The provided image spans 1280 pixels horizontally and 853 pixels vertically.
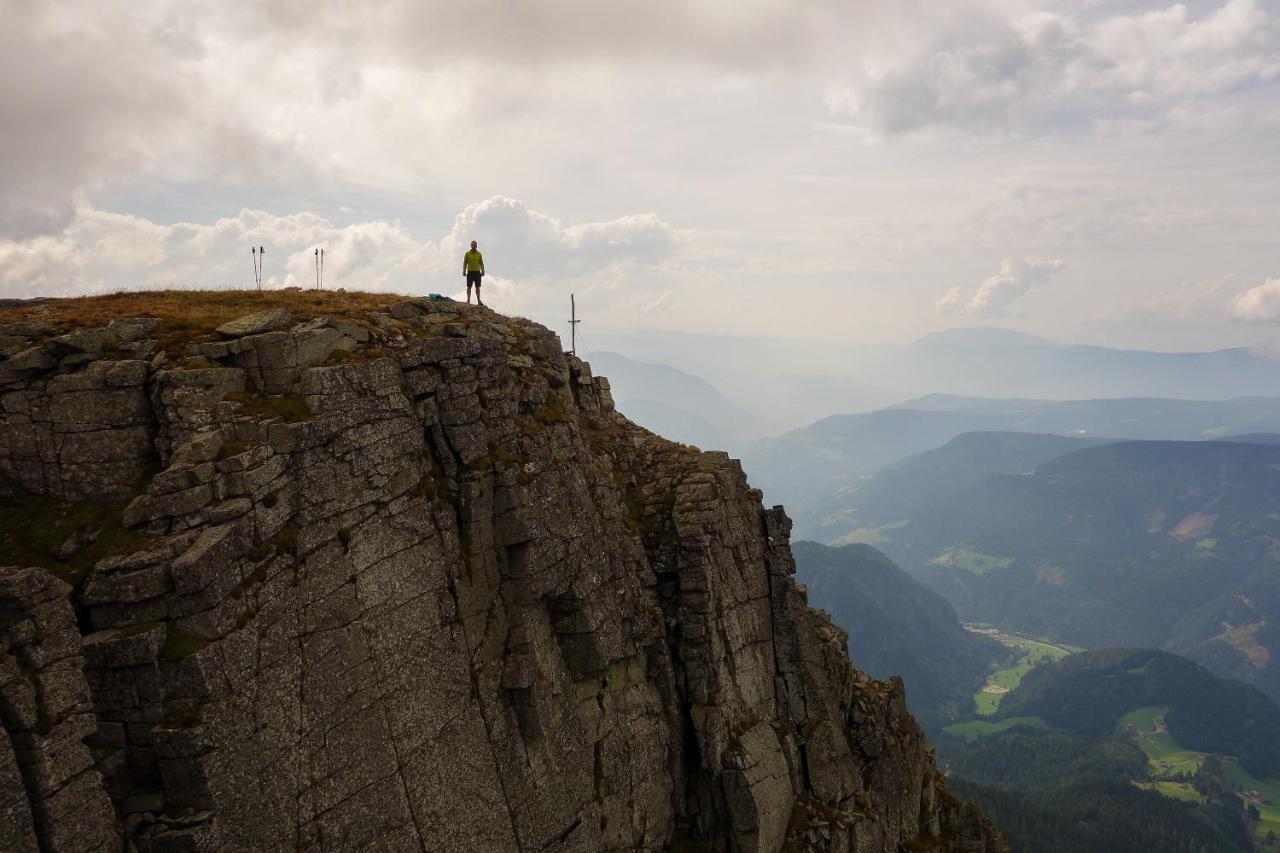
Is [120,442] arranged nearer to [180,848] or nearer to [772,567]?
[180,848]

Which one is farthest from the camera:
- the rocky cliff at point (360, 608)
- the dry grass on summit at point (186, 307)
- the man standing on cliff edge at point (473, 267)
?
the man standing on cliff edge at point (473, 267)

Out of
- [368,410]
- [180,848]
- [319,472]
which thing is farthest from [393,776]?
[368,410]

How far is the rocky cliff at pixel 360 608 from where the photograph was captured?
2317cm

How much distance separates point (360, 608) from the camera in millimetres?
29188

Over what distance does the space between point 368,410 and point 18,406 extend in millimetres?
11452

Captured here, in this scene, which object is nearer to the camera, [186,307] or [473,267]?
[186,307]

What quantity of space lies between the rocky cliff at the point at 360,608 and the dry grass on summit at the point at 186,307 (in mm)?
321

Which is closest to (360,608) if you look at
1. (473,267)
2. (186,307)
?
(186,307)

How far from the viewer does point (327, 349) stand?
104 feet

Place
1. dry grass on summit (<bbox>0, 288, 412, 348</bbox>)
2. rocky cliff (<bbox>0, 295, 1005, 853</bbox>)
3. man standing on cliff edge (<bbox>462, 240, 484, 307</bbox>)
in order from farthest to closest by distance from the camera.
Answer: man standing on cliff edge (<bbox>462, 240, 484, 307</bbox>) → dry grass on summit (<bbox>0, 288, 412, 348</bbox>) → rocky cliff (<bbox>0, 295, 1005, 853</bbox>)

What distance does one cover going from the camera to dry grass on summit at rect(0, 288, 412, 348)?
3114 cm

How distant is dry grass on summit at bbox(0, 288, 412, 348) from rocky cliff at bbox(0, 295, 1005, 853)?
12.7 inches

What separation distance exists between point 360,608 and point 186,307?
58.8 ft

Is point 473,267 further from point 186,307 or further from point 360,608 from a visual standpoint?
point 360,608
